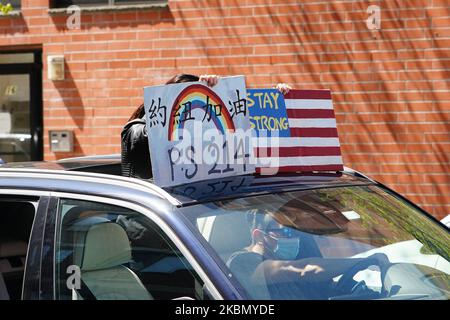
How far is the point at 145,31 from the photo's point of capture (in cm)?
811

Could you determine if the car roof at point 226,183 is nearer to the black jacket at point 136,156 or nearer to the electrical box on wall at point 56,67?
the black jacket at point 136,156

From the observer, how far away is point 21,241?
353 cm

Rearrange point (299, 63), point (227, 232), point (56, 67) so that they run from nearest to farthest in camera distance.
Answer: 1. point (227, 232)
2. point (299, 63)
3. point (56, 67)

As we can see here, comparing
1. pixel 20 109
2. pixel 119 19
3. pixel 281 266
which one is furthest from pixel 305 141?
pixel 20 109

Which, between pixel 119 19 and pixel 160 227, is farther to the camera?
pixel 119 19

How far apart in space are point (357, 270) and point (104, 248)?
3.58ft

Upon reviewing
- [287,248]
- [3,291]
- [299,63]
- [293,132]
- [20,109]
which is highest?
[299,63]

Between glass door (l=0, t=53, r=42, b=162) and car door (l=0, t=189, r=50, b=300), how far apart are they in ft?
17.5

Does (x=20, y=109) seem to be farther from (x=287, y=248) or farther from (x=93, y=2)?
(x=287, y=248)

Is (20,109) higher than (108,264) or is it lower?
higher

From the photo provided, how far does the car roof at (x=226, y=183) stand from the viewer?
9.37 ft

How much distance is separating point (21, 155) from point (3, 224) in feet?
18.1

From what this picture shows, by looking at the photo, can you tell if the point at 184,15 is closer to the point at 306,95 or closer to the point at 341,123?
the point at 341,123

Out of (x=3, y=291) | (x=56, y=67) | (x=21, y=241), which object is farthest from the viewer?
(x=56, y=67)
